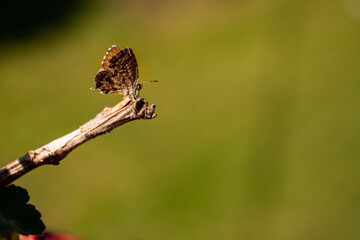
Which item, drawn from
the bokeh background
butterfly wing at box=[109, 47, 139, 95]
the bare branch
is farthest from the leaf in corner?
the bokeh background

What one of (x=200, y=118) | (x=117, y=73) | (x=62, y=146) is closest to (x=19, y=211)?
(x=62, y=146)

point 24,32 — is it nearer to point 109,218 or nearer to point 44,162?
point 109,218

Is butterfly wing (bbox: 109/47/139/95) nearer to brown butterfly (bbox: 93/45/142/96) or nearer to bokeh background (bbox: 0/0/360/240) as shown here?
brown butterfly (bbox: 93/45/142/96)

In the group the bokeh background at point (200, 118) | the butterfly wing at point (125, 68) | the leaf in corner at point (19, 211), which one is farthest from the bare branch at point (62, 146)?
the bokeh background at point (200, 118)

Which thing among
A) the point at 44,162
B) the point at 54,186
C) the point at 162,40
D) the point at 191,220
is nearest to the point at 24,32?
the point at 162,40

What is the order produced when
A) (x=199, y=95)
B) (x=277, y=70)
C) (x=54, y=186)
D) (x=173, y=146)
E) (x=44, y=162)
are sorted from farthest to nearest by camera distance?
(x=277, y=70) < (x=199, y=95) < (x=173, y=146) < (x=54, y=186) < (x=44, y=162)

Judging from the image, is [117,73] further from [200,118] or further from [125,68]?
[200,118]
